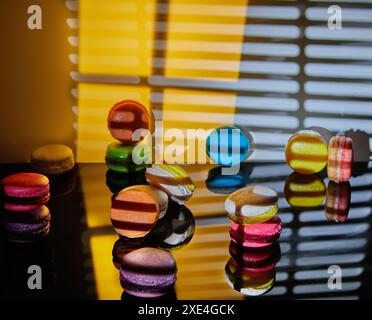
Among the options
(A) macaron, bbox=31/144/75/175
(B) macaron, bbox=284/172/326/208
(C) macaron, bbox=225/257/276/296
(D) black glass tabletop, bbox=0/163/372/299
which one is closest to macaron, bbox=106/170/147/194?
(D) black glass tabletop, bbox=0/163/372/299

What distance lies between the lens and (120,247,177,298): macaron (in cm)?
108

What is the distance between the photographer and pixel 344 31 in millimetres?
1738

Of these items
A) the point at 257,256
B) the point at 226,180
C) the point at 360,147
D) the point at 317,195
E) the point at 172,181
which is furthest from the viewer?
the point at 360,147

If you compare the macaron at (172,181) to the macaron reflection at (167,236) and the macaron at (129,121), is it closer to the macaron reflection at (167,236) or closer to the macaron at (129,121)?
the macaron reflection at (167,236)

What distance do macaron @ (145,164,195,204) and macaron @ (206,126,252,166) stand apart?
211mm

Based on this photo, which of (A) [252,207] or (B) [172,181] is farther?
(B) [172,181]

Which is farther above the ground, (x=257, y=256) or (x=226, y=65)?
(x=226, y=65)

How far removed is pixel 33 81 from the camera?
1.72 metres

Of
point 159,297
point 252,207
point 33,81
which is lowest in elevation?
point 159,297

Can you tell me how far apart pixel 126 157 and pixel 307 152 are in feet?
1.52

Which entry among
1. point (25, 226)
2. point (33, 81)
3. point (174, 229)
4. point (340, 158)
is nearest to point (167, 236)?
point (174, 229)

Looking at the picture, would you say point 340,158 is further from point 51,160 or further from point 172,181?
point 51,160

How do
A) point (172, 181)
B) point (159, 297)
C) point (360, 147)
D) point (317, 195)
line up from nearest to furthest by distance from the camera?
point (159, 297) < point (172, 181) < point (317, 195) < point (360, 147)

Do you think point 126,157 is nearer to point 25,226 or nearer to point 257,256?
point 25,226
